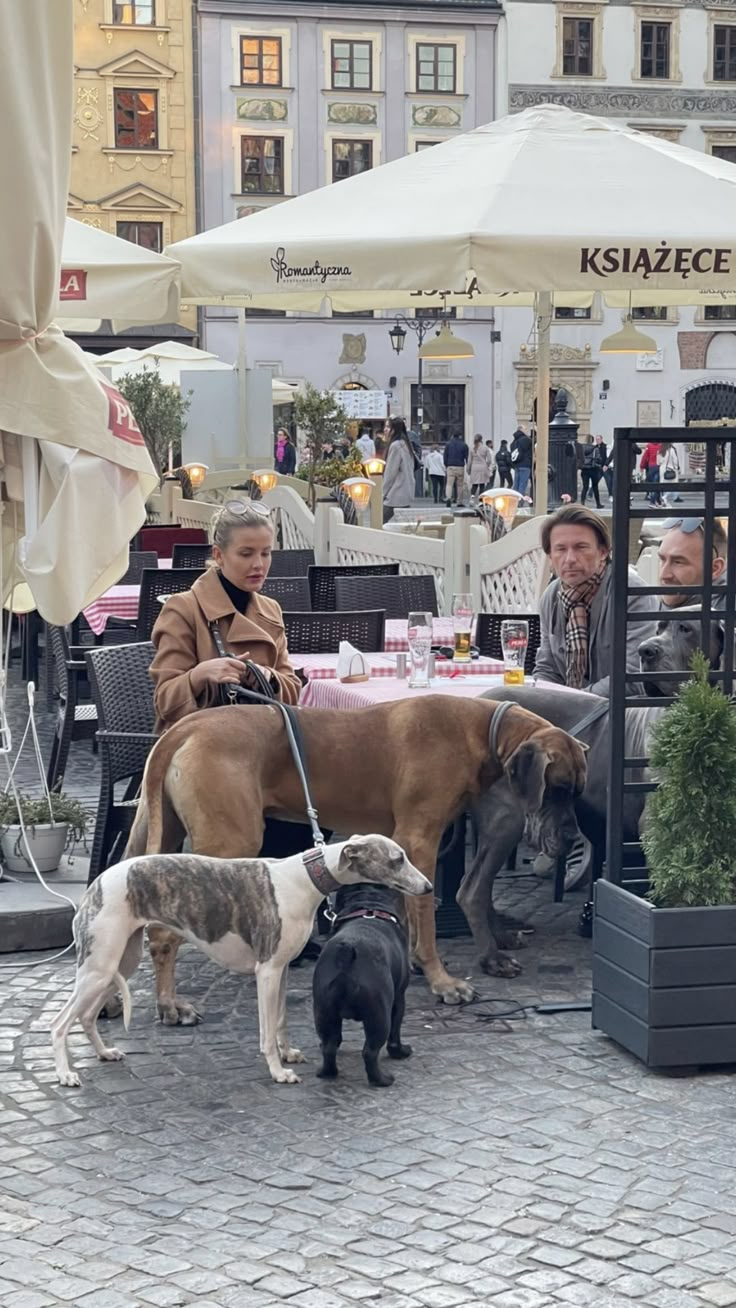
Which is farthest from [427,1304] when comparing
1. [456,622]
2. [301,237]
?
[301,237]

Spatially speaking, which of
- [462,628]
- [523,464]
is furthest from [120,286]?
[523,464]

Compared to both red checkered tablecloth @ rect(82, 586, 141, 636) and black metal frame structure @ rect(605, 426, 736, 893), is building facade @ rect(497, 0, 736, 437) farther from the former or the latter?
black metal frame structure @ rect(605, 426, 736, 893)

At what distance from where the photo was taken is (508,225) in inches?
299

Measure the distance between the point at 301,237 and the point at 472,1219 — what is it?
561 cm

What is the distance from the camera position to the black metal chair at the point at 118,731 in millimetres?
5914

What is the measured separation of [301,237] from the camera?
8.25 m

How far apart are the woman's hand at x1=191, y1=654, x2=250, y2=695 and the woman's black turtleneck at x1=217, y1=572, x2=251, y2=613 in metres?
0.30

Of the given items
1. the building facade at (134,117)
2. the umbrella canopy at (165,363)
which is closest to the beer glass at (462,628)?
the umbrella canopy at (165,363)

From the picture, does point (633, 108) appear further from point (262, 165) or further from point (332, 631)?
point (332, 631)

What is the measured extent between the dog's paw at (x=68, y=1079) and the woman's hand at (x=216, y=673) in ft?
4.66

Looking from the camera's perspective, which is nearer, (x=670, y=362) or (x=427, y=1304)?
(x=427, y=1304)

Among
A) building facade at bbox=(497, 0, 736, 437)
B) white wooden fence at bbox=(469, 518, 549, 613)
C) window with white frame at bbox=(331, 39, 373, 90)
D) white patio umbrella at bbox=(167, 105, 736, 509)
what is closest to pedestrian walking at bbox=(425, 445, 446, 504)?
building facade at bbox=(497, 0, 736, 437)

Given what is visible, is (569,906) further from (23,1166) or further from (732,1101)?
(23,1166)

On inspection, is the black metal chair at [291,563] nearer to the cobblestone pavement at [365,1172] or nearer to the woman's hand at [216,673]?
the woman's hand at [216,673]
